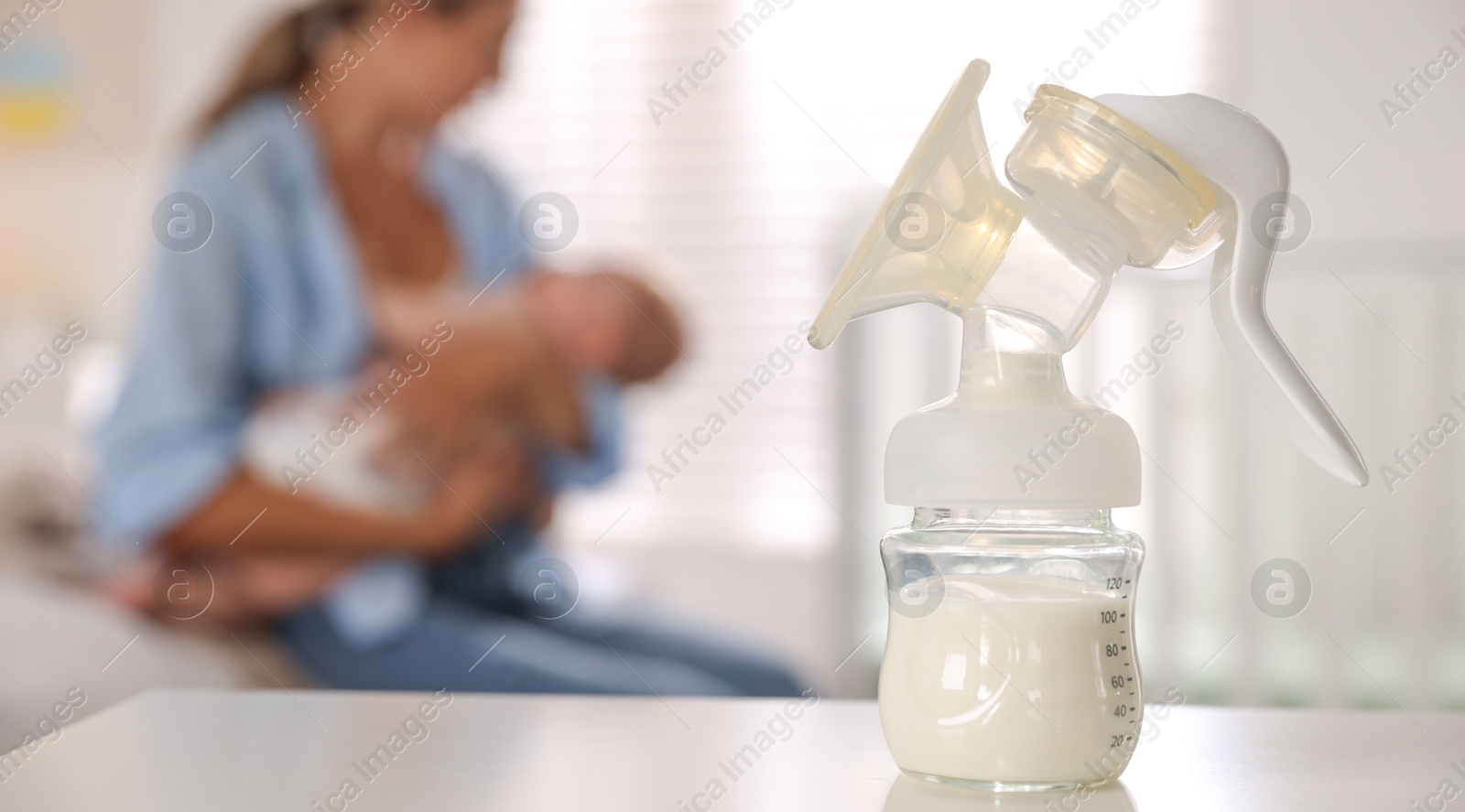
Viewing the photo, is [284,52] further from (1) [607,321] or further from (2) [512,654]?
(2) [512,654]

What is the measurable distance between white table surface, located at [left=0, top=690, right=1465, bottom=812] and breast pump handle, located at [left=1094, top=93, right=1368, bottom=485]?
0.46 ft

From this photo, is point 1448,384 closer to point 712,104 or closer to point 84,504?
point 712,104

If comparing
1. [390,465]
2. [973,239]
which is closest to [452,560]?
[390,465]

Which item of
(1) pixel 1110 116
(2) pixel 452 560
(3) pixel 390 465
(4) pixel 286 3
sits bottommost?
(2) pixel 452 560

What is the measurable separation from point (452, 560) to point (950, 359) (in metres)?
0.73

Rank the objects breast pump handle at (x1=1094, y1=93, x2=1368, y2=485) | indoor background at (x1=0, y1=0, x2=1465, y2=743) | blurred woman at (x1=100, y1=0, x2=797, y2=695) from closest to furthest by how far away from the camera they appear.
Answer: breast pump handle at (x1=1094, y1=93, x2=1368, y2=485) < indoor background at (x1=0, y1=0, x2=1465, y2=743) < blurred woman at (x1=100, y1=0, x2=797, y2=695)

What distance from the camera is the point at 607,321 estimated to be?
1.84 meters

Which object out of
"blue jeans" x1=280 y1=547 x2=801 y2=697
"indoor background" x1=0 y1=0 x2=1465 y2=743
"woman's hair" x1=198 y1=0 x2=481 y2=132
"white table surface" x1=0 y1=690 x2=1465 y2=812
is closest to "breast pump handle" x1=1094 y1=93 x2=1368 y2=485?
"white table surface" x1=0 y1=690 x2=1465 y2=812

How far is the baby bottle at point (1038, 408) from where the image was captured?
47 centimetres

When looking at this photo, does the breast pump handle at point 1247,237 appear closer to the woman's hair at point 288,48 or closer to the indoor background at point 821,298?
the indoor background at point 821,298

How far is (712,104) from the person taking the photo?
75.2 inches

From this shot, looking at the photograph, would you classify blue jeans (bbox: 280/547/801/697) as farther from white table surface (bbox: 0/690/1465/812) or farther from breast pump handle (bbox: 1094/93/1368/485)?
breast pump handle (bbox: 1094/93/1368/485)

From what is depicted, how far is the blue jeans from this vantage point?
69.0 inches

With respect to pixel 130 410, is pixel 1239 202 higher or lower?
higher
